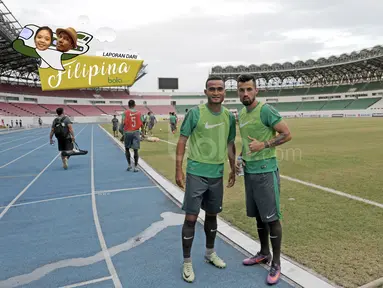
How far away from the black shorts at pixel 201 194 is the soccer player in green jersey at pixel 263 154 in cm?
37

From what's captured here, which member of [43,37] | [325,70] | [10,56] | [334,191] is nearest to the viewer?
[334,191]

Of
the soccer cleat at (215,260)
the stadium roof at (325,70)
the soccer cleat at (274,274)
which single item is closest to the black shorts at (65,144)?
the soccer cleat at (215,260)

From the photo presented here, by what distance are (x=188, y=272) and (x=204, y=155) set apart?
4.01 feet

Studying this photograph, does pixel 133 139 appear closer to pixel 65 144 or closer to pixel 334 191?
pixel 65 144

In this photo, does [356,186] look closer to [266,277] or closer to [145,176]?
[266,277]

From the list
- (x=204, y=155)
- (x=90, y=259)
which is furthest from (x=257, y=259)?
(x=90, y=259)

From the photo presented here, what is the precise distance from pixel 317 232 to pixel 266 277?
1.29 metres

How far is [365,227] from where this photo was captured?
382cm

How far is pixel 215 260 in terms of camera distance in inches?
123

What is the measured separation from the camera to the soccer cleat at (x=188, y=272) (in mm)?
2819

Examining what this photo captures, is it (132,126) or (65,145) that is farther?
(65,145)

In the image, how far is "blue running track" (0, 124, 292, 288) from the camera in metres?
2.91

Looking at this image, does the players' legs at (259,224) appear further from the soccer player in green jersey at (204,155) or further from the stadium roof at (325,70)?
the stadium roof at (325,70)

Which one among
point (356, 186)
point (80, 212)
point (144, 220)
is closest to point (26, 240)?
point (80, 212)
